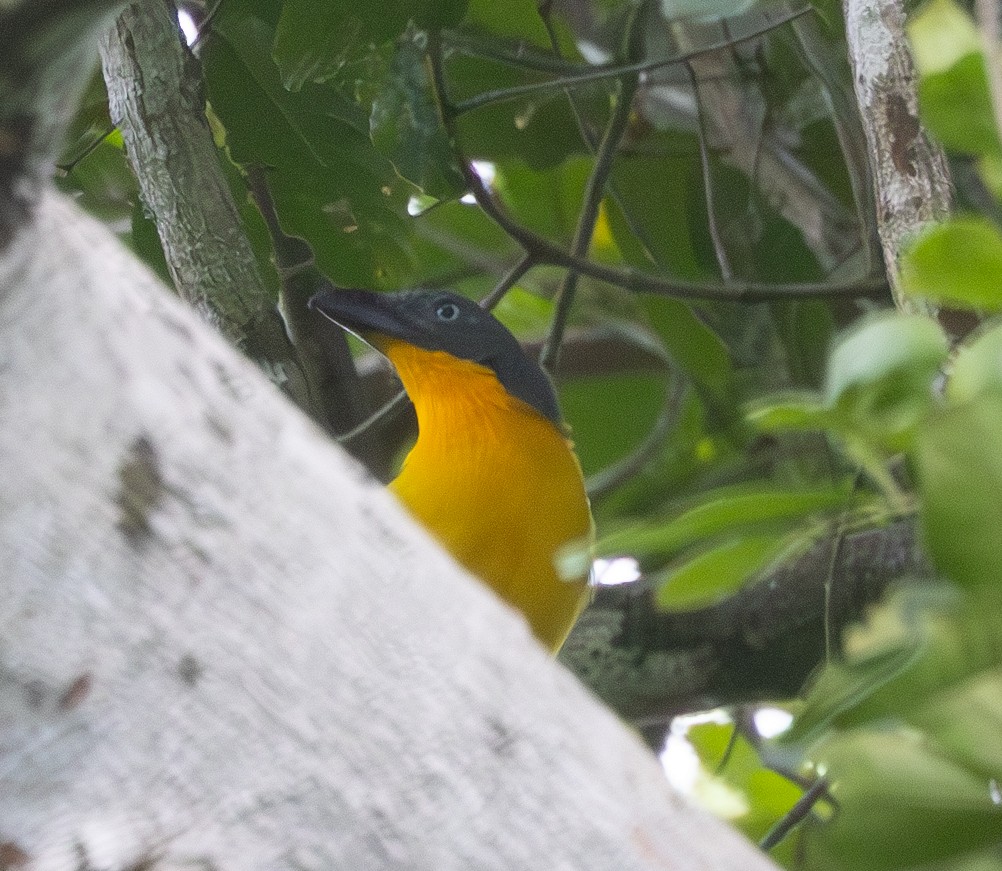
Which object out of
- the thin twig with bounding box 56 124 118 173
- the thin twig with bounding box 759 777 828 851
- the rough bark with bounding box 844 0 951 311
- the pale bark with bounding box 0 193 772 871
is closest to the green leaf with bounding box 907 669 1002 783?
the pale bark with bounding box 0 193 772 871

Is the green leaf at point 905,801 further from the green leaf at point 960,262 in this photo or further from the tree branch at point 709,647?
the tree branch at point 709,647

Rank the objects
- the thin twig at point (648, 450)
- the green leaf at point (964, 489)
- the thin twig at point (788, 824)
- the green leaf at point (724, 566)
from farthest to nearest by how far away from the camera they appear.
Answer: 1. the thin twig at point (648, 450)
2. the thin twig at point (788, 824)
3. the green leaf at point (724, 566)
4. the green leaf at point (964, 489)

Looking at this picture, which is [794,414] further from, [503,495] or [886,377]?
[503,495]

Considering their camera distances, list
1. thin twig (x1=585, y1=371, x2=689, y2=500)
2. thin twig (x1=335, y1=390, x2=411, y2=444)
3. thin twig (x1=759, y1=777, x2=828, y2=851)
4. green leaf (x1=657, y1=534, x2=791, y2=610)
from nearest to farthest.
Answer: green leaf (x1=657, y1=534, x2=791, y2=610) < thin twig (x1=759, y1=777, x2=828, y2=851) < thin twig (x1=335, y1=390, x2=411, y2=444) < thin twig (x1=585, y1=371, x2=689, y2=500)

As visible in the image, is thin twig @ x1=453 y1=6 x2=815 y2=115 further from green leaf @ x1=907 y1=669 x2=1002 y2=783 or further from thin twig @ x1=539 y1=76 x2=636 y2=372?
green leaf @ x1=907 y1=669 x2=1002 y2=783

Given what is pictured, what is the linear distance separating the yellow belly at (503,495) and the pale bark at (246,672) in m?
1.16

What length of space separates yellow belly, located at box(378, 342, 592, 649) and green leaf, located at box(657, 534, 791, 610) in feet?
4.06

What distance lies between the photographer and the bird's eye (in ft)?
7.43

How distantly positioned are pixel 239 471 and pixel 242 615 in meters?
0.07

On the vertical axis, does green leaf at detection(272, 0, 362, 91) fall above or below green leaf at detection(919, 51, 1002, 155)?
above

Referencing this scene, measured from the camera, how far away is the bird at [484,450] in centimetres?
200

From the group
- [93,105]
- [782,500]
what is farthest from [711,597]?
[93,105]

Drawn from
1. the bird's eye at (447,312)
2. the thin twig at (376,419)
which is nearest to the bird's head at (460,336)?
the bird's eye at (447,312)

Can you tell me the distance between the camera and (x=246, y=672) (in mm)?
716
